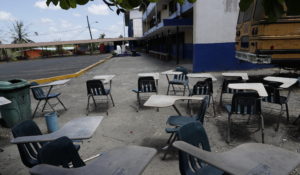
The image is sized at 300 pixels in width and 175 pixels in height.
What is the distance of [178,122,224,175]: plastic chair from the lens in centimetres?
205

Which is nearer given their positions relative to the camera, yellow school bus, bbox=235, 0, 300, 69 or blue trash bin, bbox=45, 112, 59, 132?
blue trash bin, bbox=45, 112, 59, 132

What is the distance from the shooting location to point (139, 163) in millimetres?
1771

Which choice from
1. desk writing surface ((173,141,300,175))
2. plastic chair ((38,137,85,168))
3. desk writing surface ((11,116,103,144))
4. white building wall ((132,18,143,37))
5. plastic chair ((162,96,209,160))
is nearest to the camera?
desk writing surface ((173,141,300,175))

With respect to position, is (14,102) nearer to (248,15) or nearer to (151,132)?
(151,132)

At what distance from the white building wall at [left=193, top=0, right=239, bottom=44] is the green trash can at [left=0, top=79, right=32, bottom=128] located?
8.61 meters

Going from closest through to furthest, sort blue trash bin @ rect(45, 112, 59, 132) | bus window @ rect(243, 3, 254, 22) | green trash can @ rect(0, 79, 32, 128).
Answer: blue trash bin @ rect(45, 112, 59, 132)
green trash can @ rect(0, 79, 32, 128)
bus window @ rect(243, 3, 254, 22)

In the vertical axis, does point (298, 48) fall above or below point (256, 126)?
above

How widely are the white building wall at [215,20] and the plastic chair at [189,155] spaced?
9404 mm

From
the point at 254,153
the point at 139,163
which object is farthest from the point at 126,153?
the point at 254,153

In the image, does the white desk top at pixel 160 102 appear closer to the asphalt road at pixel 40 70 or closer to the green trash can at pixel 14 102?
the green trash can at pixel 14 102

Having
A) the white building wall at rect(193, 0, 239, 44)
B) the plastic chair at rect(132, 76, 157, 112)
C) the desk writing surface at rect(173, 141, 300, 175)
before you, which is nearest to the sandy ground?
the plastic chair at rect(132, 76, 157, 112)

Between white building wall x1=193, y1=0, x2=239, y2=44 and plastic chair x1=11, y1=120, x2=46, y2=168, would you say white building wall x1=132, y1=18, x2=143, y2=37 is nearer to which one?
white building wall x1=193, y1=0, x2=239, y2=44

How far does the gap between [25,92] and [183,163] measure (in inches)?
179

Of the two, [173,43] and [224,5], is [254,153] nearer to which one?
[224,5]
